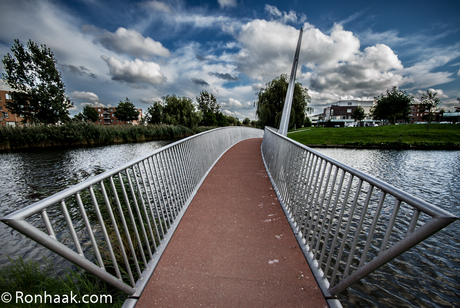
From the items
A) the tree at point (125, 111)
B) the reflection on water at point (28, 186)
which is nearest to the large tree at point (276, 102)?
the reflection on water at point (28, 186)

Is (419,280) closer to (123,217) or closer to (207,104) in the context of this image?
(123,217)

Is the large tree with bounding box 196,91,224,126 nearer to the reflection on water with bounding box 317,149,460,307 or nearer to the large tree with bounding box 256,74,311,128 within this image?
the large tree with bounding box 256,74,311,128

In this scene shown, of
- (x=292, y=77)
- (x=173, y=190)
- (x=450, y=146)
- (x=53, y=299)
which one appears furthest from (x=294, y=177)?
(x=450, y=146)

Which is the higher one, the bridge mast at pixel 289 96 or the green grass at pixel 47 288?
the bridge mast at pixel 289 96

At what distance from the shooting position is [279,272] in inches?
85.0

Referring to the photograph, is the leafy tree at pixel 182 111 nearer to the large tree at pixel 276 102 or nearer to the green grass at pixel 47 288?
the large tree at pixel 276 102

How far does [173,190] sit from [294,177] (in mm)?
2139

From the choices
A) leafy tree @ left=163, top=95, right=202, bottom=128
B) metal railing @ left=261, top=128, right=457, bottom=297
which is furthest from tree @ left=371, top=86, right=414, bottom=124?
metal railing @ left=261, top=128, right=457, bottom=297

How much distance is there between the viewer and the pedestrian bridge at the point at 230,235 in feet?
4.64

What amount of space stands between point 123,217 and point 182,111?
38687mm

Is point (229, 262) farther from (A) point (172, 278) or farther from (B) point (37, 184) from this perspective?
(B) point (37, 184)

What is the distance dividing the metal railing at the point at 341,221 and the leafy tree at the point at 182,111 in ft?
117

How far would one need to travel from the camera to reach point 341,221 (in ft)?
6.58

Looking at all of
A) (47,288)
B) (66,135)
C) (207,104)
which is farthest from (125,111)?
(47,288)
